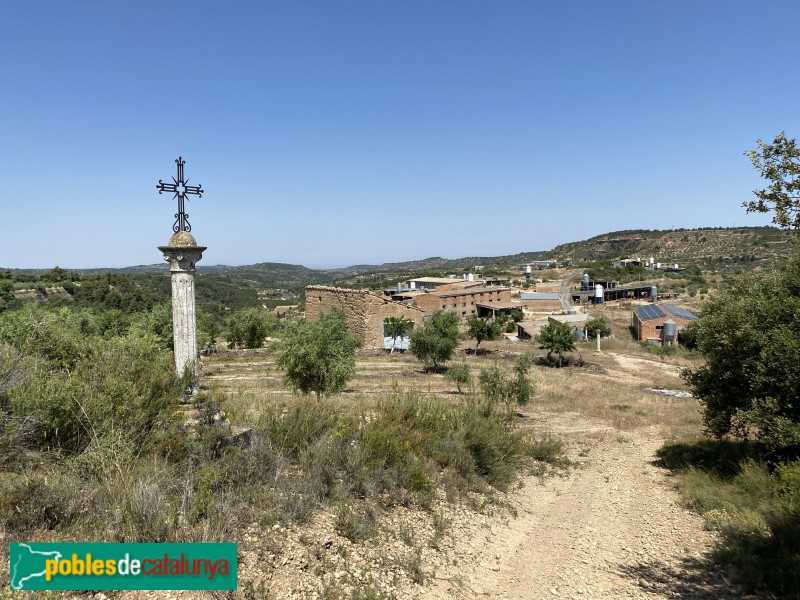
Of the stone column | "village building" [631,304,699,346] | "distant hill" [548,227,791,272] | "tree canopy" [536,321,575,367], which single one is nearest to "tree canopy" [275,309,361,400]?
the stone column

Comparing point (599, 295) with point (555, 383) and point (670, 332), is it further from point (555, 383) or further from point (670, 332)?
point (555, 383)

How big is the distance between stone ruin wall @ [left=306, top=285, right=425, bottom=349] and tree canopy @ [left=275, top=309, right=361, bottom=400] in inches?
650

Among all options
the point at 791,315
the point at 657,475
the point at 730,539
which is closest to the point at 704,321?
the point at 791,315

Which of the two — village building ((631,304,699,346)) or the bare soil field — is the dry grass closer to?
the bare soil field

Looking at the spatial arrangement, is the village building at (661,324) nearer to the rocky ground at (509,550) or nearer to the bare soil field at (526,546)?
the bare soil field at (526,546)

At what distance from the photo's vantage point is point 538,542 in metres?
6.62

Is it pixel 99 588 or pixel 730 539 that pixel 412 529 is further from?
pixel 730 539

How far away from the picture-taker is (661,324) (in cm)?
4266

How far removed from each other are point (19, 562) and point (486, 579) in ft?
16.1

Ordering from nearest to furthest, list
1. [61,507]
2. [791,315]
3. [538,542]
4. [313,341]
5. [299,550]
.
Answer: [61,507], [299,550], [538,542], [791,315], [313,341]

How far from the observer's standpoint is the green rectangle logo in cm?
343

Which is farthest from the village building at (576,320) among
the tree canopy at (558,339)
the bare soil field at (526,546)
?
the bare soil field at (526,546)

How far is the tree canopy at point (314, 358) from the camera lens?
14.1 m

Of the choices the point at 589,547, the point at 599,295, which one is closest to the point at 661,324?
the point at 599,295
